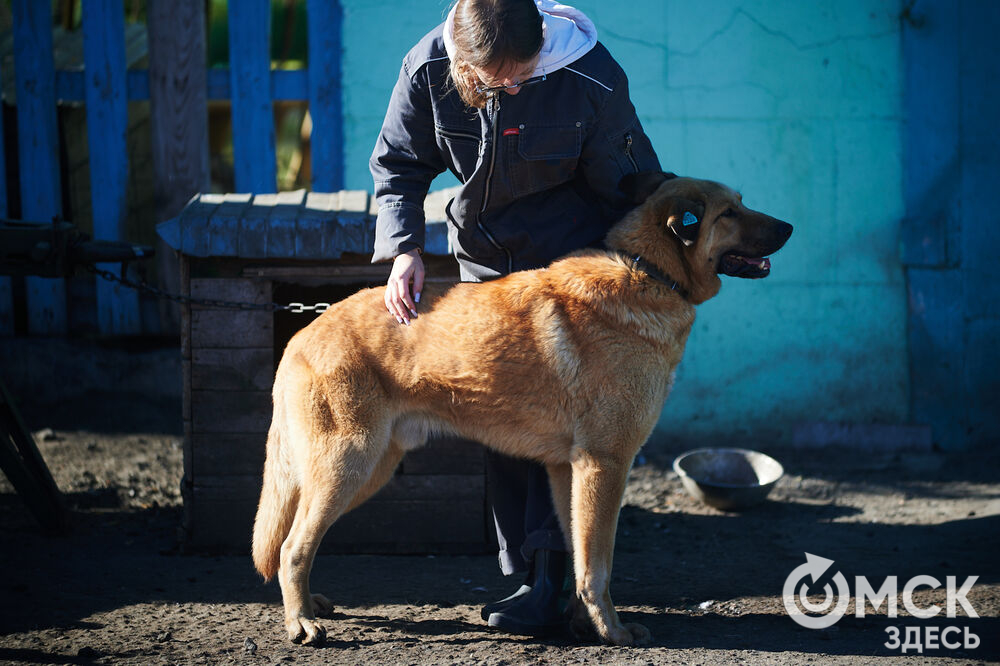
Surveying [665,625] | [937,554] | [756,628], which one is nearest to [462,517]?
[665,625]

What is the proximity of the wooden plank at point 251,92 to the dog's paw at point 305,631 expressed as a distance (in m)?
3.39

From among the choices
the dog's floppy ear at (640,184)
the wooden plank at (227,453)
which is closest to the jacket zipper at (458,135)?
the dog's floppy ear at (640,184)

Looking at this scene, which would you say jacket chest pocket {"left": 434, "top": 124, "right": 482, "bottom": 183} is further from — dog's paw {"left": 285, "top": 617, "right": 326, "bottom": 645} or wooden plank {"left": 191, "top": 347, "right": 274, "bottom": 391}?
dog's paw {"left": 285, "top": 617, "right": 326, "bottom": 645}

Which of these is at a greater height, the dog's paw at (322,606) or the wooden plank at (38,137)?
the wooden plank at (38,137)

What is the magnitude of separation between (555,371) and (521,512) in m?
0.72

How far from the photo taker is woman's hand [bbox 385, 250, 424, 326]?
3334 mm

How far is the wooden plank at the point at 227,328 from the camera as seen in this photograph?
166 inches

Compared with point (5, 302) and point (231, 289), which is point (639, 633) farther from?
point (5, 302)

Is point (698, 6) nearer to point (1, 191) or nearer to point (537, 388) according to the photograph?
point (537, 388)

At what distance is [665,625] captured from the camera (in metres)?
3.49

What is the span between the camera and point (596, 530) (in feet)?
10.5

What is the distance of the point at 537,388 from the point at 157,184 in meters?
3.78

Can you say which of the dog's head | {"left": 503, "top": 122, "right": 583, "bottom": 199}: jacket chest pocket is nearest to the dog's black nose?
the dog's head

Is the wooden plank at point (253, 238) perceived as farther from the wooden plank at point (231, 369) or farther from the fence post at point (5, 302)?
the fence post at point (5, 302)
